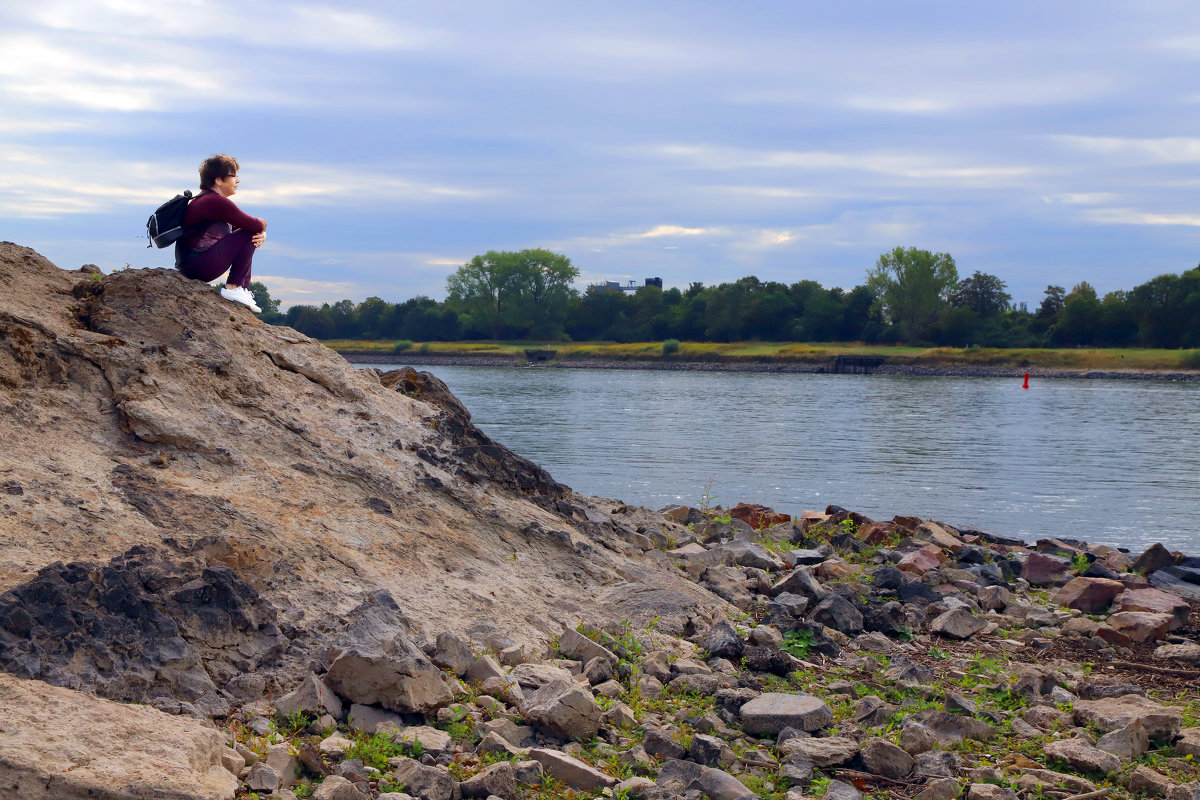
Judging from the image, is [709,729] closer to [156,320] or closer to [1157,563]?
[156,320]

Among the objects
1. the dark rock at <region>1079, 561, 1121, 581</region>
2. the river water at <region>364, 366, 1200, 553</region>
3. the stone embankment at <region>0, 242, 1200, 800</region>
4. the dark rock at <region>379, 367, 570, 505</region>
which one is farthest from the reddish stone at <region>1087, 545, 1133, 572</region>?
the dark rock at <region>379, 367, 570, 505</region>

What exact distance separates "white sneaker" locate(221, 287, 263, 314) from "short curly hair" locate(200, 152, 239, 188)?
0.89 metres

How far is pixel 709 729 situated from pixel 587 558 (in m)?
2.51

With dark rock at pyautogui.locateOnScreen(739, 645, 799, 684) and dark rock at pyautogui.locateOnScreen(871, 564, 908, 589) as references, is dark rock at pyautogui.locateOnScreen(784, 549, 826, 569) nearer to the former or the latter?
dark rock at pyautogui.locateOnScreen(871, 564, 908, 589)

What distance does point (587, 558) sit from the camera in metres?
7.62

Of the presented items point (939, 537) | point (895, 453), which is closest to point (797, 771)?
point (939, 537)

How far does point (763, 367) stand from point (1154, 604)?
8998 centimetres

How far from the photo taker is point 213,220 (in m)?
7.43

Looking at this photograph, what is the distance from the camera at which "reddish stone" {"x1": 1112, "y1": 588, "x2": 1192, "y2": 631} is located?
8289 millimetres

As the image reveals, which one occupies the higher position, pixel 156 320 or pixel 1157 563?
pixel 156 320

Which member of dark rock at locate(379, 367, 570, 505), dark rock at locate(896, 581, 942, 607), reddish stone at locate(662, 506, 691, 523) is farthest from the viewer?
reddish stone at locate(662, 506, 691, 523)

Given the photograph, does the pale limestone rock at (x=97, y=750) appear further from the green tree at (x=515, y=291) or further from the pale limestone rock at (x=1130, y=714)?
the green tree at (x=515, y=291)

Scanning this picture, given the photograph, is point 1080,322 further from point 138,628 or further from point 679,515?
point 138,628

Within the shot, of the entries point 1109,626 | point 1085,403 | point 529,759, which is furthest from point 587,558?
point 1085,403
